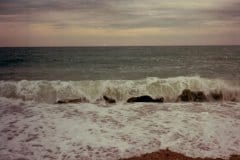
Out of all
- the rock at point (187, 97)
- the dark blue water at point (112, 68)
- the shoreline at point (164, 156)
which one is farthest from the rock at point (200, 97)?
the dark blue water at point (112, 68)

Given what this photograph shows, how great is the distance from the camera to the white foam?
703 cm

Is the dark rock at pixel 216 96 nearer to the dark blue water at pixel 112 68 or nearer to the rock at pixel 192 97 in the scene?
the rock at pixel 192 97

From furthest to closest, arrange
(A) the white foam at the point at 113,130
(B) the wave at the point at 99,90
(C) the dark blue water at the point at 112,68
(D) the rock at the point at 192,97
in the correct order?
(C) the dark blue water at the point at 112,68, (B) the wave at the point at 99,90, (D) the rock at the point at 192,97, (A) the white foam at the point at 113,130

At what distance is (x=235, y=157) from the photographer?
263 inches

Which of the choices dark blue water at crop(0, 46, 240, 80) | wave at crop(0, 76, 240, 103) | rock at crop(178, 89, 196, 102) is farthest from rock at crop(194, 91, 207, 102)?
dark blue water at crop(0, 46, 240, 80)

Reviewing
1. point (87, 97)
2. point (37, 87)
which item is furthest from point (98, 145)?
point (37, 87)

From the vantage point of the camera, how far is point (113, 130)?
8.28 meters

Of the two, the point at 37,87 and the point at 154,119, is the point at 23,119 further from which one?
the point at 37,87

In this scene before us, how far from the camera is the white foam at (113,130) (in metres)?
7.03

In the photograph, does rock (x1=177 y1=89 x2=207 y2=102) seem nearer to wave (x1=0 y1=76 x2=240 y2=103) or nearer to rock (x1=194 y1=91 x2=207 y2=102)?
rock (x1=194 y1=91 x2=207 y2=102)

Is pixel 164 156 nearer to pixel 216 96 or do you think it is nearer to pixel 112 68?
pixel 216 96

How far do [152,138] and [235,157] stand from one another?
2.06 meters

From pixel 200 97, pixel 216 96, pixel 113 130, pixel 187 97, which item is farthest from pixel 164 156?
pixel 216 96

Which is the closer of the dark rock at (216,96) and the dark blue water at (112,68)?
the dark rock at (216,96)
